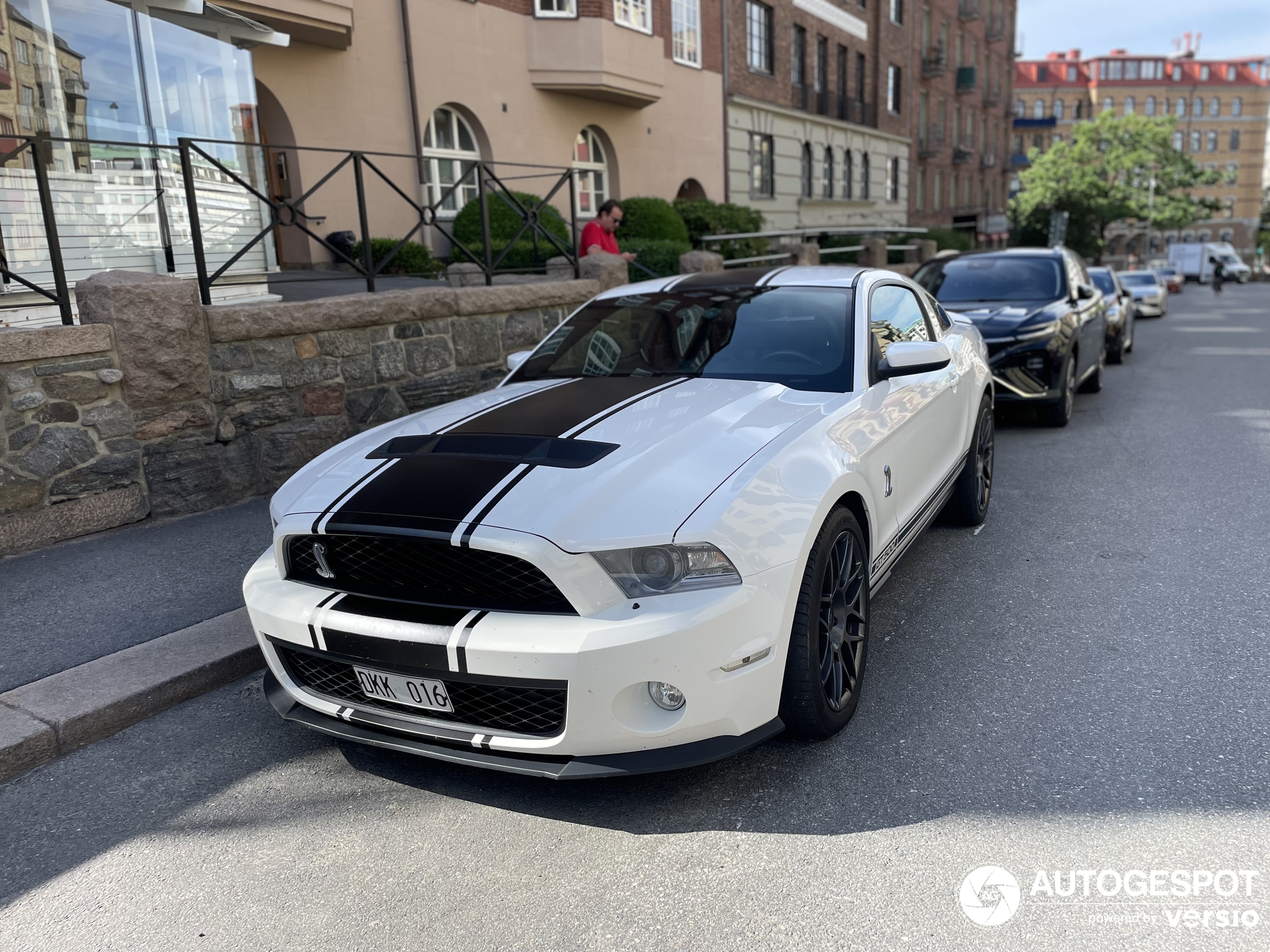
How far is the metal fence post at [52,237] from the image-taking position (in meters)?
5.80

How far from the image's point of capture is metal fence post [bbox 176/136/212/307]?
6613 mm

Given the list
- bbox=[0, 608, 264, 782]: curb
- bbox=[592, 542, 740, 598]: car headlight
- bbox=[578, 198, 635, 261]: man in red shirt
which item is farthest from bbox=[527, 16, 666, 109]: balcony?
bbox=[592, 542, 740, 598]: car headlight

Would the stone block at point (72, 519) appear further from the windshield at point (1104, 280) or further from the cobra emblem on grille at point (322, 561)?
the windshield at point (1104, 280)

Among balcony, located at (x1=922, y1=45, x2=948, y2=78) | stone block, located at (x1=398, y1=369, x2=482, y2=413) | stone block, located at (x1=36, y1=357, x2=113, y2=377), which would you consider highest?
balcony, located at (x1=922, y1=45, x2=948, y2=78)

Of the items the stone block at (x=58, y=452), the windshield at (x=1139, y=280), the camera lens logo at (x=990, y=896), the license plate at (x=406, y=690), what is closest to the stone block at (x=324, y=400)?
the stone block at (x=58, y=452)

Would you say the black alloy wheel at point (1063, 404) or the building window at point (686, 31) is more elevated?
the building window at point (686, 31)

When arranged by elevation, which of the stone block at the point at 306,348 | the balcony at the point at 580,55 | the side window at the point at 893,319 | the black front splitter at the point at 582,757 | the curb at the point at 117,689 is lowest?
the curb at the point at 117,689

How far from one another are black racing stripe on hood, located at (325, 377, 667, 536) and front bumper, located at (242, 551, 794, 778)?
29 centimetres

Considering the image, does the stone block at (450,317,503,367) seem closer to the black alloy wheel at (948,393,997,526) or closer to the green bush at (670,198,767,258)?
the black alloy wheel at (948,393,997,526)

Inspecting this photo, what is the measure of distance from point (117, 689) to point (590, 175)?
718 inches

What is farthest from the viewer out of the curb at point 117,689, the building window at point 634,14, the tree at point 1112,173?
the tree at point 1112,173

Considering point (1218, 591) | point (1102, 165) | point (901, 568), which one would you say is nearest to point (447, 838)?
point (901, 568)

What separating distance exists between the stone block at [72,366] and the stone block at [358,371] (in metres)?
1.76

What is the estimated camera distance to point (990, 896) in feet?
8.44
